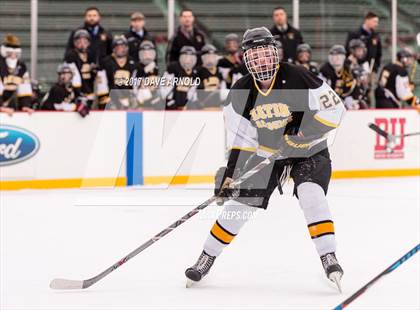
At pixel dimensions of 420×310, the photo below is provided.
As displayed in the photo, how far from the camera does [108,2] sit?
817 cm

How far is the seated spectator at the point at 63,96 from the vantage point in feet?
23.9

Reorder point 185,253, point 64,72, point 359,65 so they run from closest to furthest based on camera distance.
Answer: point 185,253
point 64,72
point 359,65

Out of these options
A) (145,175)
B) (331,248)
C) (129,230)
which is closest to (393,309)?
(331,248)

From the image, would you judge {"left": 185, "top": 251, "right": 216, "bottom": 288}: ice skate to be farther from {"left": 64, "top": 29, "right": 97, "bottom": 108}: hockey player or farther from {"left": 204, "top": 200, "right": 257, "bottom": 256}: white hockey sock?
{"left": 64, "top": 29, "right": 97, "bottom": 108}: hockey player

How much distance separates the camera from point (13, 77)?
281 inches

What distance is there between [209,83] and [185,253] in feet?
11.8

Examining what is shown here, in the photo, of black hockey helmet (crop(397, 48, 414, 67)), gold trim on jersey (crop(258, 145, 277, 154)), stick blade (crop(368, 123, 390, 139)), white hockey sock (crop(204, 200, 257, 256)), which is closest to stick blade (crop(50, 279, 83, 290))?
white hockey sock (crop(204, 200, 257, 256))

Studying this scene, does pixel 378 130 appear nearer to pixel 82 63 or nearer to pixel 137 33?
pixel 137 33

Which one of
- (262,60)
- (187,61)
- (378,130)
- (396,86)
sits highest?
(262,60)

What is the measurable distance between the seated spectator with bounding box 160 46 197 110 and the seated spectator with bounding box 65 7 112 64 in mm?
593

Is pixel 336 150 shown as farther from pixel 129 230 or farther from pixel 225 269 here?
pixel 225 269

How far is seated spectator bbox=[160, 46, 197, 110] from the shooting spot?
7241 mm

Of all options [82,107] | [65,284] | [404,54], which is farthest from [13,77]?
[65,284]

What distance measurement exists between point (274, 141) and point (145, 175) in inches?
156
